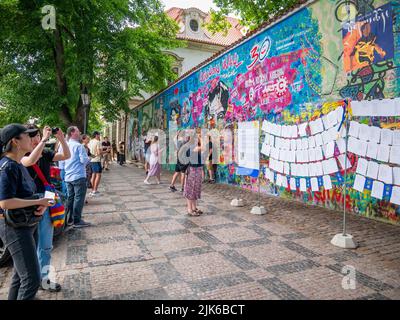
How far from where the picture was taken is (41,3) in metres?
13.2

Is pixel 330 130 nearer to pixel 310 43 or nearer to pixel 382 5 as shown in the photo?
pixel 382 5

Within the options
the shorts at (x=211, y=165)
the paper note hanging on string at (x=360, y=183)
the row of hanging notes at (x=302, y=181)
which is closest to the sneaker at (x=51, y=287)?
the row of hanging notes at (x=302, y=181)

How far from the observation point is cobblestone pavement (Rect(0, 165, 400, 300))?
3377mm

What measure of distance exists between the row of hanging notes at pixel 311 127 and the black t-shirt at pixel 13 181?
14.7ft

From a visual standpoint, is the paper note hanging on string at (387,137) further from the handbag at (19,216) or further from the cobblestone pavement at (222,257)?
→ the handbag at (19,216)

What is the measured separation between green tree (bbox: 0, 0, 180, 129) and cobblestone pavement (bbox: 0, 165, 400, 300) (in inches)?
407

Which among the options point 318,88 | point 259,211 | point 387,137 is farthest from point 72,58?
point 387,137

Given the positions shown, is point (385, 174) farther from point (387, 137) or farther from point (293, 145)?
point (293, 145)

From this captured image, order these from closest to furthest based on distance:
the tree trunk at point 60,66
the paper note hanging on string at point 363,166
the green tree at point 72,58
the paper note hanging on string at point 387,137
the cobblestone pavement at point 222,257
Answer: the cobblestone pavement at point 222,257 < the paper note hanging on string at point 387,137 < the paper note hanging on string at point 363,166 < the green tree at point 72,58 < the tree trunk at point 60,66

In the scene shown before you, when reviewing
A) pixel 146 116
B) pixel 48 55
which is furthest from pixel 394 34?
pixel 146 116

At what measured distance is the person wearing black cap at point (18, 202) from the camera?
8.25 feet

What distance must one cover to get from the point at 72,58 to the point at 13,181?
52.7ft

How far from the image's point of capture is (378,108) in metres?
4.47
